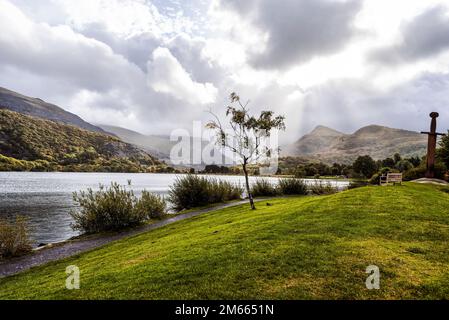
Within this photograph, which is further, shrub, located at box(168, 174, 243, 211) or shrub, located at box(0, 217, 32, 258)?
shrub, located at box(168, 174, 243, 211)

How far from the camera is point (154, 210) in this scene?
1017 inches

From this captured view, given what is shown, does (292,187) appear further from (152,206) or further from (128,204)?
(128,204)

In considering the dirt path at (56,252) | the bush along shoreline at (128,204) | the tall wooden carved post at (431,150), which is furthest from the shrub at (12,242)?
the tall wooden carved post at (431,150)

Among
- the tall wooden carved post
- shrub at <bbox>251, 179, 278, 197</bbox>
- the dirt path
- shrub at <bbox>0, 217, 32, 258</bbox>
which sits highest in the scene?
the tall wooden carved post

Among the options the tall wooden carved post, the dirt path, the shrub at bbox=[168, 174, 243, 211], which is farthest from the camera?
the shrub at bbox=[168, 174, 243, 211]

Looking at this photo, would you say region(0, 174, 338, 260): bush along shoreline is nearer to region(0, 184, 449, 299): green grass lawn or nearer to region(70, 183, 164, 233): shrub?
region(70, 183, 164, 233): shrub

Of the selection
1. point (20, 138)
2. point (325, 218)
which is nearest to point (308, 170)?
point (325, 218)

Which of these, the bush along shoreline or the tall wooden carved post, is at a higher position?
the tall wooden carved post

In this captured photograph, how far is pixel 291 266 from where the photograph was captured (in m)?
7.64

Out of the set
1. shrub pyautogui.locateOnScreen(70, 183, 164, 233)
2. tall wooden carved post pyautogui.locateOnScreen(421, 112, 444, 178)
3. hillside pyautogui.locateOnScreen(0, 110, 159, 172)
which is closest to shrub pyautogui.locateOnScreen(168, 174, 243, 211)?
shrub pyautogui.locateOnScreen(70, 183, 164, 233)

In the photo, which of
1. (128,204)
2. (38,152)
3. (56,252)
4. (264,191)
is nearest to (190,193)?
(128,204)

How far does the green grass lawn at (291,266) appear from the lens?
6.45m

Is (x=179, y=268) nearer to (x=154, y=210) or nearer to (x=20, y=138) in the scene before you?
(x=154, y=210)

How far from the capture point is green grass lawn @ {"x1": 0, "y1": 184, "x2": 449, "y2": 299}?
6.45m
